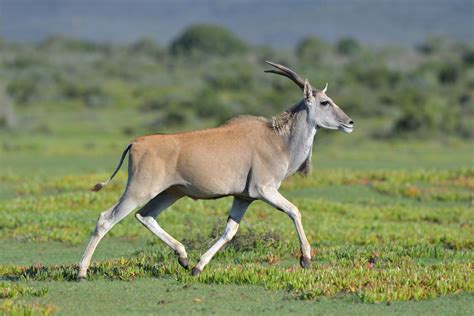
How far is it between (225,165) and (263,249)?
7.84ft

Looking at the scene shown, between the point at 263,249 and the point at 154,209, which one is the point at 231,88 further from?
the point at 154,209

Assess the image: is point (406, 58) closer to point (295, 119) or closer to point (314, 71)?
point (314, 71)

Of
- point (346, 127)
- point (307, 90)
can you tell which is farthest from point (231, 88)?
point (307, 90)

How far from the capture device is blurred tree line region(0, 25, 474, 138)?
4369cm

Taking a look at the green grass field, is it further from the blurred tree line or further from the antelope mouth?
the blurred tree line

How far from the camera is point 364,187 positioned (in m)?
21.6

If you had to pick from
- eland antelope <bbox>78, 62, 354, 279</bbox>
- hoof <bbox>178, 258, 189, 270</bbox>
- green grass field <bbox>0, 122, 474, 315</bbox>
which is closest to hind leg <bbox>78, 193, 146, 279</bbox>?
eland antelope <bbox>78, 62, 354, 279</bbox>

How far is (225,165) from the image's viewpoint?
37.8 feet

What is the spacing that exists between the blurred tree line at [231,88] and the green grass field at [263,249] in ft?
51.8

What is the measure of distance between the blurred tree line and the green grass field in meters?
15.8

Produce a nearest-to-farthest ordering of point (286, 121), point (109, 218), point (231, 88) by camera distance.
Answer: point (109, 218)
point (286, 121)
point (231, 88)

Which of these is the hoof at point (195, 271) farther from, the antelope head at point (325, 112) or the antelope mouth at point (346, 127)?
the antelope mouth at point (346, 127)

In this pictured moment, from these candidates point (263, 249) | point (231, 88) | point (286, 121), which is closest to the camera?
point (286, 121)

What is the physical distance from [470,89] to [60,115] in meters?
22.1
